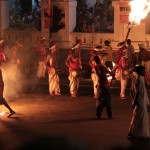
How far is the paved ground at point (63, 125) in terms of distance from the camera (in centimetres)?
1380

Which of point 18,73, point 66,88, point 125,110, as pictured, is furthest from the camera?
point 18,73

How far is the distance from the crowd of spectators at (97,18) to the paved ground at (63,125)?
986 centimetres

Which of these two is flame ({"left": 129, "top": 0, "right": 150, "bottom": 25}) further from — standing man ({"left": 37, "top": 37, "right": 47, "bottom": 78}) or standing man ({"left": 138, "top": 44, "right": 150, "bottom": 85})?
standing man ({"left": 37, "top": 37, "right": 47, "bottom": 78})

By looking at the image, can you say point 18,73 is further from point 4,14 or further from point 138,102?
point 138,102

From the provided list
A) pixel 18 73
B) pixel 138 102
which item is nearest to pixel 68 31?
pixel 18 73

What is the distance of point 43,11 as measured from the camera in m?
32.1

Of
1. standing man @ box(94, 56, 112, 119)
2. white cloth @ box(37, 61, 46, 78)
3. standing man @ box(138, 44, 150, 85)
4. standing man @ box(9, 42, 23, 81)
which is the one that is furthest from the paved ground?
white cloth @ box(37, 61, 46, 78)

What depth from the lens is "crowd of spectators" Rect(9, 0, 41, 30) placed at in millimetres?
34156

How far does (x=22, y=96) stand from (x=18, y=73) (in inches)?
226

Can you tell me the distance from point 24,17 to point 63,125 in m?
19.6

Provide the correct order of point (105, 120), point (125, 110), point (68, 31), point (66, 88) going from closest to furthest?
point (105, 120)
point (125, 110)
point (66, 88)
point (68, 31)

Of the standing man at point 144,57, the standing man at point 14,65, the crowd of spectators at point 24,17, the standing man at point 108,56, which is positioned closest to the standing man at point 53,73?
the standing man at point 108,56

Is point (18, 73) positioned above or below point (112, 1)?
below

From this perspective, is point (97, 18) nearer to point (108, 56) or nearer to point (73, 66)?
point (108, 56)
